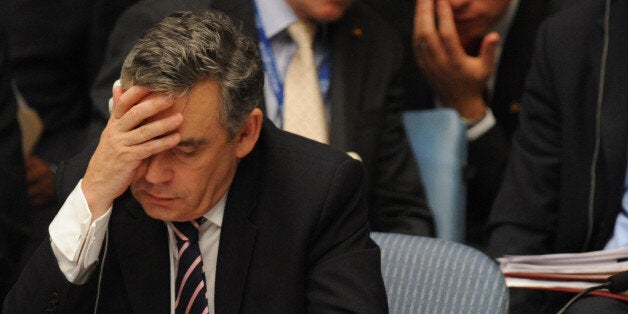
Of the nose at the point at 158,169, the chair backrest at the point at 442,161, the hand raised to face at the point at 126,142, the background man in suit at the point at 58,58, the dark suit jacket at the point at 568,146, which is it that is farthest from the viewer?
the background man in suit at the point at 58,58

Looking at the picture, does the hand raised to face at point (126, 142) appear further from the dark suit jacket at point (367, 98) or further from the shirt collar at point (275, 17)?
the shirt collar at point (275, 17)

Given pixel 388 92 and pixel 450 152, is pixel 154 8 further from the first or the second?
pixel 450 152

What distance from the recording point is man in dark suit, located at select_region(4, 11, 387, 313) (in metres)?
2.03

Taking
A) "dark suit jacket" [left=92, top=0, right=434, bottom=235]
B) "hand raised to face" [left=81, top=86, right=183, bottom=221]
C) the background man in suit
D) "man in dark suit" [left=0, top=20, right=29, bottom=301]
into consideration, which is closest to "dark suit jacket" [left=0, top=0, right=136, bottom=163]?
the background man in suit

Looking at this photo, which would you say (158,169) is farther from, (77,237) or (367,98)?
(367,98)

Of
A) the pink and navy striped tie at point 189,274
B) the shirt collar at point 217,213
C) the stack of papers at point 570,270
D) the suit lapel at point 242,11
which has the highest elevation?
the suit lapel at point 242,11

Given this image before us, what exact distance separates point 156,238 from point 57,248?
0.69 feet

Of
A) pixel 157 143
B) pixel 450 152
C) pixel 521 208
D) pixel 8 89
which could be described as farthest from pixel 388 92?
pixel 157 143

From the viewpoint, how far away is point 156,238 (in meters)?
2.25

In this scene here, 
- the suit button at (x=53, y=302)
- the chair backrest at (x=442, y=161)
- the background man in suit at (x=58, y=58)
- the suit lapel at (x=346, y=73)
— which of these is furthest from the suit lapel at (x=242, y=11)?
the suit button at (x=53, y=302)

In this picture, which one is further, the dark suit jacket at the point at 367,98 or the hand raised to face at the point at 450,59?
the hand raised to face at the point at 450,59

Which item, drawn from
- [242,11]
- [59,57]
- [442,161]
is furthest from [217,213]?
[59,57]

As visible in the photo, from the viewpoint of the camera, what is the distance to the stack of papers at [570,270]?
98.2 inches

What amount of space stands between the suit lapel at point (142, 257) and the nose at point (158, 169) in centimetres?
18
